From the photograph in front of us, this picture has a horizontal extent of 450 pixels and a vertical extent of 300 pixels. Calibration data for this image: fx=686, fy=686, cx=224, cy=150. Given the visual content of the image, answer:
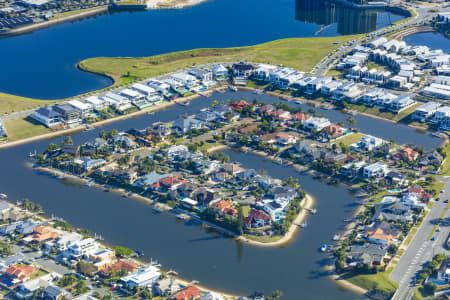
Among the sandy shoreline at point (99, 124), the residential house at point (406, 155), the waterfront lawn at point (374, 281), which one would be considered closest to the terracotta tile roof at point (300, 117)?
the residential house at point (406, 155)

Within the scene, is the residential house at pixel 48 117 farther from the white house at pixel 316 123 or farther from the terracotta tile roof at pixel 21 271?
the terracotta tile roof at pixel 21 271

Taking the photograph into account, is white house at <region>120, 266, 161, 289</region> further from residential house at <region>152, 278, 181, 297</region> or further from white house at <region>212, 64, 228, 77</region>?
white house at <region>212, 64, 228, 77</region>

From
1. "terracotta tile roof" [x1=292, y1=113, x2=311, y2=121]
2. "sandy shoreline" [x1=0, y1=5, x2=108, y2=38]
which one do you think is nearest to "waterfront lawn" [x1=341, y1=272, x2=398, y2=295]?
"terracotta tile roof" [x1=292, y1=113, x2=311, y2=121]

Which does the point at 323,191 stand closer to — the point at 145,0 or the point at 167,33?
the point at 167,33

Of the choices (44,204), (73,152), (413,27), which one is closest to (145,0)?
(413,27)

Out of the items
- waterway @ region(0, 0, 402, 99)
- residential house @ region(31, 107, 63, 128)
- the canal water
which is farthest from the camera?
waterway @ region(0, 0, 402, 99)

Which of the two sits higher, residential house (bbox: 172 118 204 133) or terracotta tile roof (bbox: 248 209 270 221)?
residential house (bbox: 172 118 204 133)
